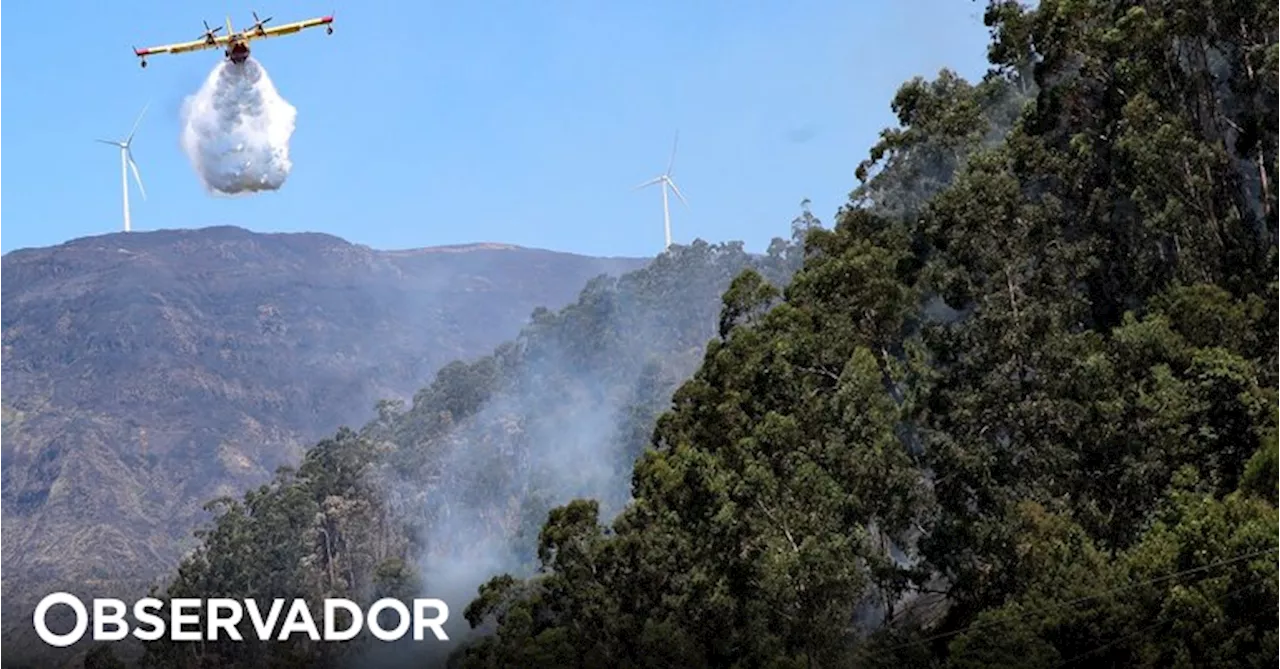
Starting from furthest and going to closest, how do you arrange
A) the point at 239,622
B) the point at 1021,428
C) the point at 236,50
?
the point at 239,622
the point at 236,50
the point at 1021,428

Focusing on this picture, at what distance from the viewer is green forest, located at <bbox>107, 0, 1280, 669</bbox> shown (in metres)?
59.0

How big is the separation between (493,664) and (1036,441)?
23209 mm

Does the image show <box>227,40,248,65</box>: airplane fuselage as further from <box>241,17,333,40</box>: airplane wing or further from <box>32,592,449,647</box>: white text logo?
<box>32,592,449,647</box>: white text logo

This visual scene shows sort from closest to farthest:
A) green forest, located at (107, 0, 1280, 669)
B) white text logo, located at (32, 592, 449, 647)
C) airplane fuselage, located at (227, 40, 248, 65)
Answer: green forest, located at (107, 0, 1280, 669) → airplane fuselage, located at (227, 40, 248, 65) → white text logo, located at (32, 592, 449, 647)

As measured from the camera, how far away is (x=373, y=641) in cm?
18225

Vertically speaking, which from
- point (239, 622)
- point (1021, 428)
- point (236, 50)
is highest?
point (236, 50)

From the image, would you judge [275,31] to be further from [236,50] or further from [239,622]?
[239,622]

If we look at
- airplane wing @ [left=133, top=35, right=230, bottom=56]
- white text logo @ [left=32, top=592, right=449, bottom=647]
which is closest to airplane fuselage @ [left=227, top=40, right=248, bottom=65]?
airplane wing @ [left=133, top=35, right=230, bottom=56]

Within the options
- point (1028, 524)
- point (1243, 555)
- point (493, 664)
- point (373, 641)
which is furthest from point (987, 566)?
point (373, 641)

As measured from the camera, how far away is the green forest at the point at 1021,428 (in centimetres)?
5897

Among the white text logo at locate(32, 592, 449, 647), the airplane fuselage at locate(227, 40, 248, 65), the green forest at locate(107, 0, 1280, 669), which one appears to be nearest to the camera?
the green forest at locate(107, 0, 1280, 669)

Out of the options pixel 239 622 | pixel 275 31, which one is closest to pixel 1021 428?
pixel 275 31

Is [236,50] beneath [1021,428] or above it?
above

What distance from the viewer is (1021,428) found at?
65.1m
